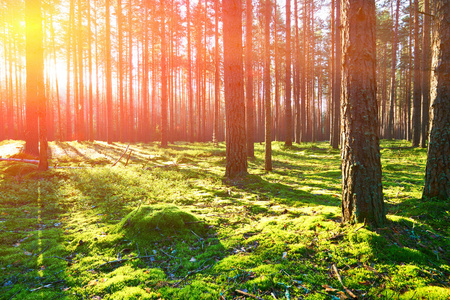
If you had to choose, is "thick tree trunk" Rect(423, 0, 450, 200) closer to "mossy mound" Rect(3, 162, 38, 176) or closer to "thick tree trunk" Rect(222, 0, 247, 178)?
"thick tree trunk" Rect(222, 0, 247, 178)

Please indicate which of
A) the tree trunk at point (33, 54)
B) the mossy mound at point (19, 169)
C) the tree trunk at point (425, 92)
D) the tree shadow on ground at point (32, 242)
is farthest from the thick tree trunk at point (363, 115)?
the tree trunk at point (425, 92)

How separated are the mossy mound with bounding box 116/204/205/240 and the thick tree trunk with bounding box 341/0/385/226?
103 inches

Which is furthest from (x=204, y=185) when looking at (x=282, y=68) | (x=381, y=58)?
(x=381, y=58)

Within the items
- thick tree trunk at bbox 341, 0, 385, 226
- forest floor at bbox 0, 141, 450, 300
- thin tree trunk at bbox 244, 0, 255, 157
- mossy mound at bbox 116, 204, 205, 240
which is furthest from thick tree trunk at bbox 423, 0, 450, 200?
thin tree trunk at bbox 244, 0, 255, 157

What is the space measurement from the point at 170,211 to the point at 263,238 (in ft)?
5.77

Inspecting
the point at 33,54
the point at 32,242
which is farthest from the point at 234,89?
the point at 33,54

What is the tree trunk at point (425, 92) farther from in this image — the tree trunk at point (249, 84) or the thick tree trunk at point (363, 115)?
the thick tree trunk at point (363, 115)

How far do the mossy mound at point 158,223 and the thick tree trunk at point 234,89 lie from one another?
371cm

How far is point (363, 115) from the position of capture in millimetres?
3141

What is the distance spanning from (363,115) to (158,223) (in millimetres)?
3634

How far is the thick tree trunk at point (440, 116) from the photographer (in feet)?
13.1

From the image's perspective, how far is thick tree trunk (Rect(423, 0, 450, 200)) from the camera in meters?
3.99

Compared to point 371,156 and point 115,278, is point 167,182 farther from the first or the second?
point 371,156

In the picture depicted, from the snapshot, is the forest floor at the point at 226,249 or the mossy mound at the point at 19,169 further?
the mossy mound at the point at 19,169
